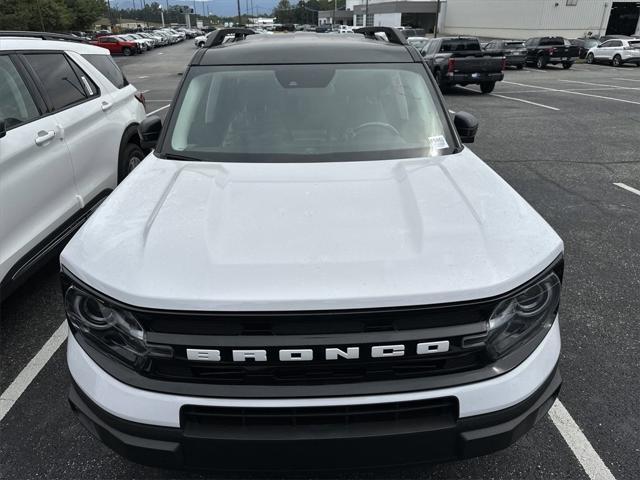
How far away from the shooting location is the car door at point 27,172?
315 centimetres

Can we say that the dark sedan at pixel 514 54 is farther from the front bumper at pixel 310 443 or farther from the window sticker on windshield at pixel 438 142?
the front bumper at pixel 310 443

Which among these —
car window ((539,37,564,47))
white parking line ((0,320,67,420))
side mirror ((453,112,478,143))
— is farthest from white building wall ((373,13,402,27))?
white parking line ((0,320,67,420))

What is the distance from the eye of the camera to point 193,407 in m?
1.68

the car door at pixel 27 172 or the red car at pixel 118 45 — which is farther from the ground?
the car door at pixel 27 172

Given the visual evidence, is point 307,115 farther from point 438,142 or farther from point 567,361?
point 567,361

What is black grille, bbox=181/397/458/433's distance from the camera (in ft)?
5.50

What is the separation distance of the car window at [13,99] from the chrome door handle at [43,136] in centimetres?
13

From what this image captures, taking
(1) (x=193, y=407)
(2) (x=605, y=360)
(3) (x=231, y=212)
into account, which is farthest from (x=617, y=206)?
(1) (x=193, y=407)

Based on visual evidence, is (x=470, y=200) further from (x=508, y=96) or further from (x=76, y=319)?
(x=508, y=96)

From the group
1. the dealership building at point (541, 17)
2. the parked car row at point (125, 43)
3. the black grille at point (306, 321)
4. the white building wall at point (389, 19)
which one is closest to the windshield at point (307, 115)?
the black grille at point (306, 321)

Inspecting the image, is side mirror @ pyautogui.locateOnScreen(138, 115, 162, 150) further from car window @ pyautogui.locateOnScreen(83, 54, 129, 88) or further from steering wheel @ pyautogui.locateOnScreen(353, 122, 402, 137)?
car window @ pyautogui.locateOnScreen(83, 54, 129, 88)

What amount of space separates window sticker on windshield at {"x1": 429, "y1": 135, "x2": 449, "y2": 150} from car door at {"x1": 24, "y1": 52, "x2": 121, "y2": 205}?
9.17ft

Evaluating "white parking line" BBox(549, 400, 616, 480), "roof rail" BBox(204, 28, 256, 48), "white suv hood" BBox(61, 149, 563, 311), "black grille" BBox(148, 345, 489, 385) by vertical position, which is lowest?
"white parking line" BBox(549, 400, 616, 480)

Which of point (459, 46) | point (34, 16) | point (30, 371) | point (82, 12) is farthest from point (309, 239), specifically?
point (82, 12)
